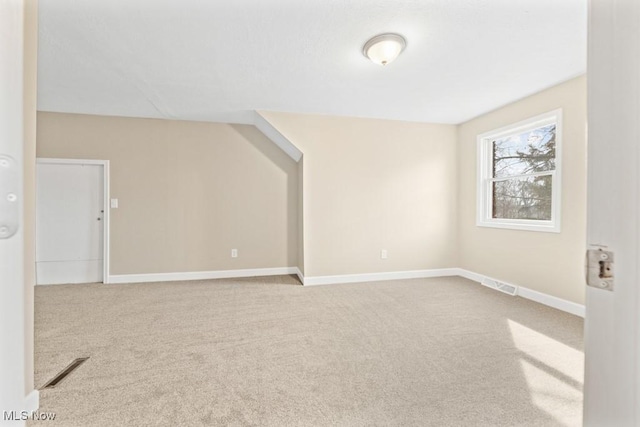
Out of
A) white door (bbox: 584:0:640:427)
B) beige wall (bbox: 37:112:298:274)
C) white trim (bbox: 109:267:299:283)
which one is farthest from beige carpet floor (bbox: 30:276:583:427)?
white door (bbox: 584:0:640:427)

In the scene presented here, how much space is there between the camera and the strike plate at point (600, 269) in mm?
415

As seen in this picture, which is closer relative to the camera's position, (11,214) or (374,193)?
(11,214)

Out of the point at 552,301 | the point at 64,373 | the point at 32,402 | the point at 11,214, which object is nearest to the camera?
the point at 11,214

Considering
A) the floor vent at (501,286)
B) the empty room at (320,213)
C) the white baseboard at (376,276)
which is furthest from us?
the white baseboard at (376,276)

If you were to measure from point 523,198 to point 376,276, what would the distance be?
2.10m

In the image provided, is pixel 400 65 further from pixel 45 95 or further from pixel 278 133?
pixel 45 95

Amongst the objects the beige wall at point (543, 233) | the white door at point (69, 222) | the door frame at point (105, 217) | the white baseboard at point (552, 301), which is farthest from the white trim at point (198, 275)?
the white baseboard at point (552, 301)

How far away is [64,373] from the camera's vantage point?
5.92 feet

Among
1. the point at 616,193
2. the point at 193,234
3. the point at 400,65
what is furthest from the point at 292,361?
the point at 193,234

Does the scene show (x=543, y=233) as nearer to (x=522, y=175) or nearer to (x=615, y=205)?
(x=522, y=175)

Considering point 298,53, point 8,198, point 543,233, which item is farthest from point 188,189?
point 543,233

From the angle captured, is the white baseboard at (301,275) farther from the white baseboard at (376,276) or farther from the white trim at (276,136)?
the white trim at (276,136)

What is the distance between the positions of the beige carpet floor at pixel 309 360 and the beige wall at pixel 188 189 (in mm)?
941

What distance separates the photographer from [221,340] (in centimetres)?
227
